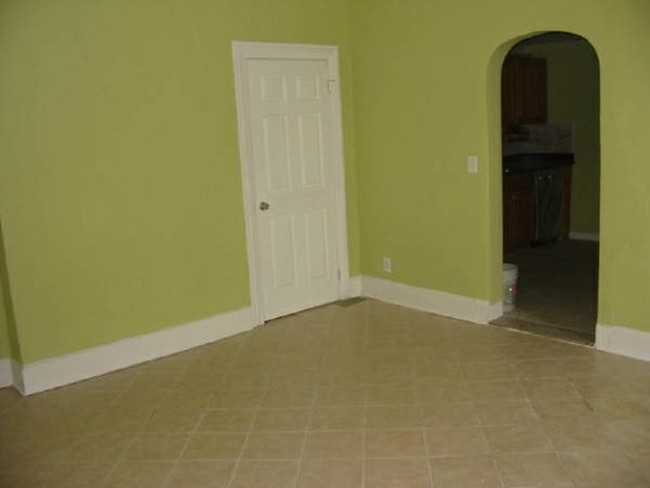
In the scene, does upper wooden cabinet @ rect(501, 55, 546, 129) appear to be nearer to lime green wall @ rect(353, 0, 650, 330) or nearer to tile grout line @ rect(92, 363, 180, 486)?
lime green wall @ rect(353, 0, 650, 330)

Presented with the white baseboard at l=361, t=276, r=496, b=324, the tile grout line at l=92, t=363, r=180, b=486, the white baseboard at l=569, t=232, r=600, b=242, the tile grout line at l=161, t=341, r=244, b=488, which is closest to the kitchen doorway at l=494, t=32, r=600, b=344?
the white baseboard at l=569, t=232, r=600, b=242

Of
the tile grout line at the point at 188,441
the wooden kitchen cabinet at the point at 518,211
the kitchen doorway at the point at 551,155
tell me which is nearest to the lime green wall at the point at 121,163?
the tile grout line at the point at 188,441

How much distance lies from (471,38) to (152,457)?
11.2 feet

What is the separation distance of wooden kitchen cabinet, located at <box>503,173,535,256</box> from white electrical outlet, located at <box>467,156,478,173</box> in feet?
6.29

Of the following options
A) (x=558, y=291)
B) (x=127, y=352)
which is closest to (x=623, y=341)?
(x=558, y=291)

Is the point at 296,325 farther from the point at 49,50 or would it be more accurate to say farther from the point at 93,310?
the point at 49,50

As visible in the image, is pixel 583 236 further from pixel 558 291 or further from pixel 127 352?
pixel 127 352

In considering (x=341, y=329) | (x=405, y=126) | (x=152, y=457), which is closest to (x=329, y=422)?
(x=152, y=457)

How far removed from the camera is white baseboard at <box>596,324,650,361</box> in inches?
159

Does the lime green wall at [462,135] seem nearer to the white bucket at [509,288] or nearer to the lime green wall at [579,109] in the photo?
the white bucket at [509,288]

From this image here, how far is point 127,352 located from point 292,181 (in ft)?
5.97

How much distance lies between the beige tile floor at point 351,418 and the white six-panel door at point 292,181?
2.28 ft

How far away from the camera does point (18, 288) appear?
3986 millimetres

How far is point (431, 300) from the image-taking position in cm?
522
